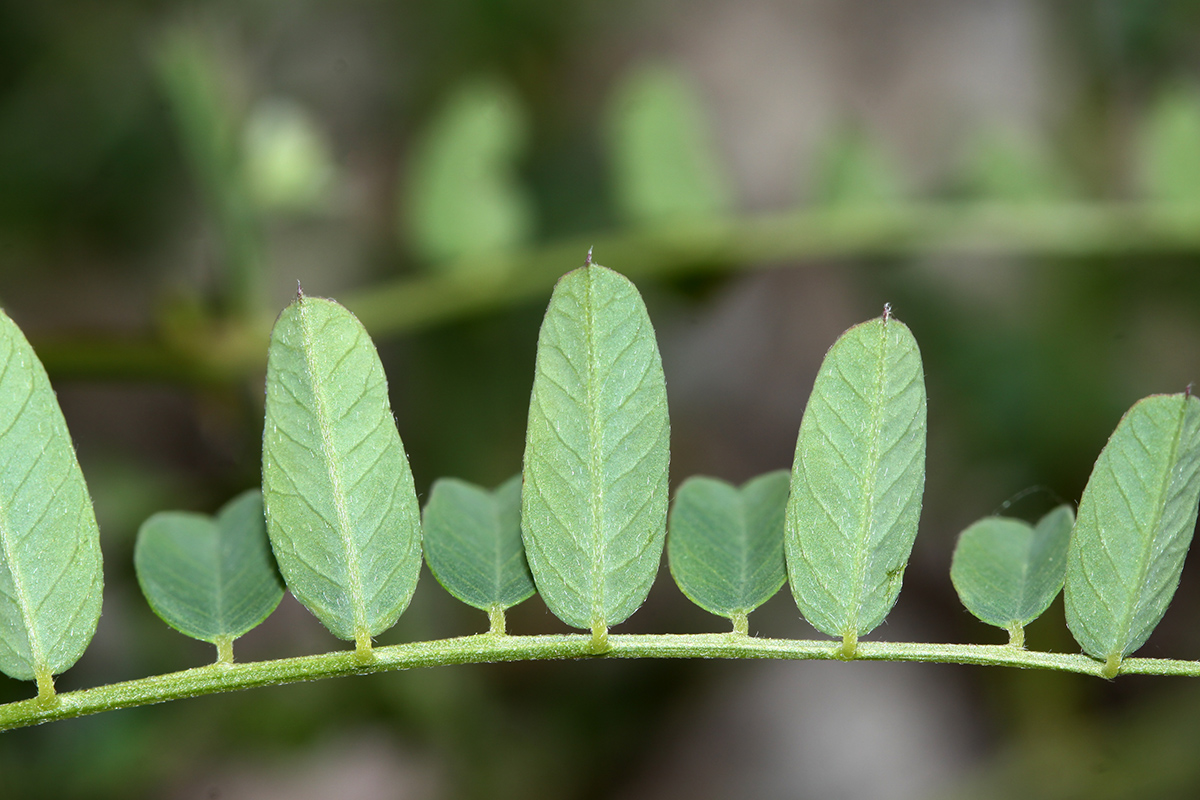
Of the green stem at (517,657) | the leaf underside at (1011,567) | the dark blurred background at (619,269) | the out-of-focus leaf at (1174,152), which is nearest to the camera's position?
the green stem at (517,657)

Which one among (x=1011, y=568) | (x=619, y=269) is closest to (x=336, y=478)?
(x=1011, y=568)

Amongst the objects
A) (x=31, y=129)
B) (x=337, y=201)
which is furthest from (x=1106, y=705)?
(x=31, y=129)

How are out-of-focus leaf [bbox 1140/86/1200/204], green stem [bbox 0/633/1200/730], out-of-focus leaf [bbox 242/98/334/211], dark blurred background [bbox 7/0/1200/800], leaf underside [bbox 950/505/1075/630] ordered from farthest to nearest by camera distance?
out-of-focus leaf [bbox 242/98/334/211]
dark blurred background [bbox 7/0/1200/800]
out-of-focus leaf [bbox 1140/86/1200/204]
leaf underside [bbox 950/505/1075/630]
green stem [bbox 0/633/1200/730]

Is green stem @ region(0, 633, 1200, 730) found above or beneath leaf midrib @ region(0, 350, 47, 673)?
beneath

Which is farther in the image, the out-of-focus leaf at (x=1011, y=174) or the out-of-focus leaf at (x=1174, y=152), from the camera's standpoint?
the out-of-focus leaf at (x=1011, y=174)

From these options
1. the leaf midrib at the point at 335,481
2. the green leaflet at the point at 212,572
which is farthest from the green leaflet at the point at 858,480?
the green leaflet at the point at 212,572

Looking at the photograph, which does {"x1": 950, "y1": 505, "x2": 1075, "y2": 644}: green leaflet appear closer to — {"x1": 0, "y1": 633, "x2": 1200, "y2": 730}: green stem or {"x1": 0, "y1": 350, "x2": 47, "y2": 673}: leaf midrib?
{"x1": 0, "y1": 633, "x2": 1200, "y2": 730}: green stem

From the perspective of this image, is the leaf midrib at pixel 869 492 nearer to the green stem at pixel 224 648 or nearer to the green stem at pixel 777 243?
the green stem at pixel 224 648

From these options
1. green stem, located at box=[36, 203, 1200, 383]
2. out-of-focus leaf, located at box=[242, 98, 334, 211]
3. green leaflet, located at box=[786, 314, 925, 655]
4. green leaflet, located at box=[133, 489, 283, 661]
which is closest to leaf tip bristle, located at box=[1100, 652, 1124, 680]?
green leaflet, located at box=[786, 314, 925, 655]
